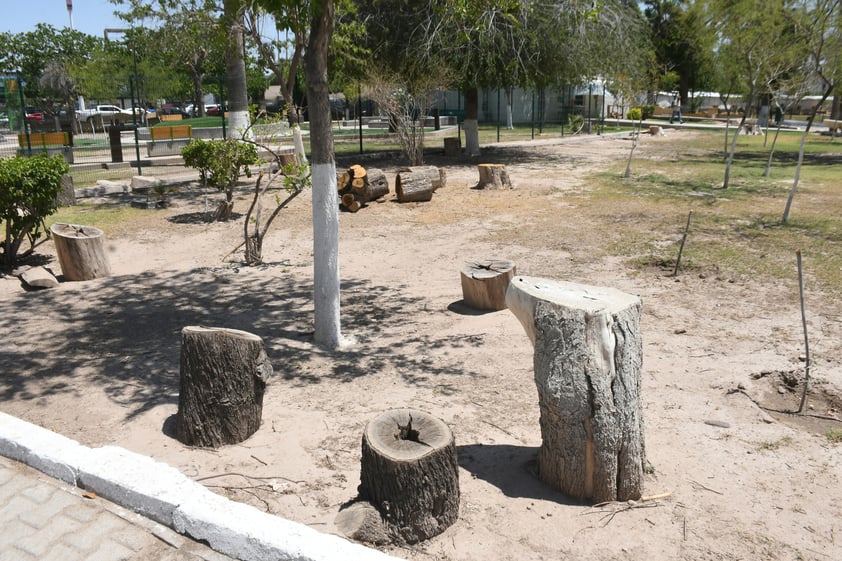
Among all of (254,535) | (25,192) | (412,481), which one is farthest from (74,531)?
(25,192)

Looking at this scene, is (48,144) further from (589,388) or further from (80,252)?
(589,388)

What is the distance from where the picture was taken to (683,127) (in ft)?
128

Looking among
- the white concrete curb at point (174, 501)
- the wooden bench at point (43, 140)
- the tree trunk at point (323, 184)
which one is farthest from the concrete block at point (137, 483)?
the wooden bench at point (43, 140)

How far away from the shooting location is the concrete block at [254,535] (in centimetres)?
304

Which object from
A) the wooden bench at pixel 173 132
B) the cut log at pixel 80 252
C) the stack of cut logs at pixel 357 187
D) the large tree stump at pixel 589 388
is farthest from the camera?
the wooden bench at pixel 173 132

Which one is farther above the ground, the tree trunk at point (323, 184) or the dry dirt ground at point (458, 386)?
the tree trunk at point (323, 184)

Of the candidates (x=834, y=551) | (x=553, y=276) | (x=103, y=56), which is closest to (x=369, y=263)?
(x=553, y=276)

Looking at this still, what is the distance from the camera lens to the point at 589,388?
Result: 3.64 m

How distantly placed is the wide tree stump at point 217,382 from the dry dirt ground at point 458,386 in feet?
0.41

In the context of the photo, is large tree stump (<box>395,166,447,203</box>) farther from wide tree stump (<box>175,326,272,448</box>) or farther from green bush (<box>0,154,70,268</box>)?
wide tree stump (<box>175,326,272,448</box>)

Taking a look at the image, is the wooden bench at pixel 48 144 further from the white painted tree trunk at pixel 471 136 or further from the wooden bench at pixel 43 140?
the white painted tree trunk at pixel 471 136

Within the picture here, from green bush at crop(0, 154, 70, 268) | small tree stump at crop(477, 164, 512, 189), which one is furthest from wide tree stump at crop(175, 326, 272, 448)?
small tree stump at crop(477, 164, 512, 189)

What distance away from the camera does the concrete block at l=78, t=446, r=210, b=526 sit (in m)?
3.46

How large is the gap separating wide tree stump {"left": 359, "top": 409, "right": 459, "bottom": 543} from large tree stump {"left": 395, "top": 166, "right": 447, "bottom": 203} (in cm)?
1028
